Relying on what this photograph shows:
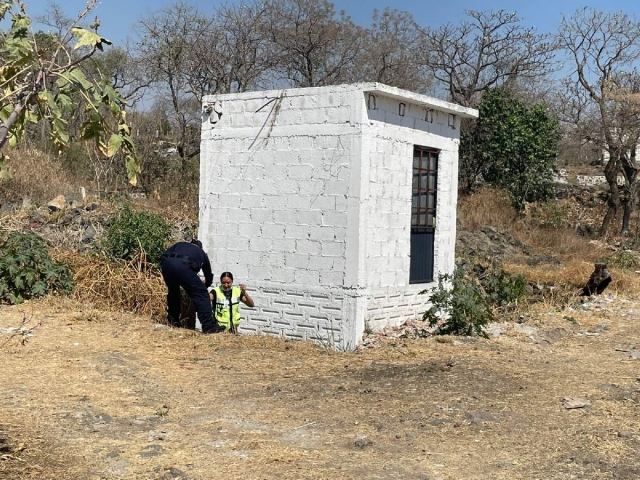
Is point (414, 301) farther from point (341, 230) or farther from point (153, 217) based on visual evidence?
point (153, 217)

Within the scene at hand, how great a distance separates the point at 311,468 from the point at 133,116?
2018cm

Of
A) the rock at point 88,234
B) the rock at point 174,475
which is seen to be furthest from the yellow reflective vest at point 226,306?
the rock at point 88,234

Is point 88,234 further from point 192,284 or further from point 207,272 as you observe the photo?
point 192,284

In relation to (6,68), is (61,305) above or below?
below

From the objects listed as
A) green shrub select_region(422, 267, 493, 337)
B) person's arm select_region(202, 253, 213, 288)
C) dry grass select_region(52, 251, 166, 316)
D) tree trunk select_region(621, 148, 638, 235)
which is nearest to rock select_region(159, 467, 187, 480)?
green shrub select_region(422, 267, 493, 337)

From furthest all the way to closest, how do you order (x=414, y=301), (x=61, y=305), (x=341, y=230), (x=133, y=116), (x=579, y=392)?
(x=133, y=116) → (x=61, y=305) → (x=414, y=301) → (x=341, y=230) → (x=579, y=392)

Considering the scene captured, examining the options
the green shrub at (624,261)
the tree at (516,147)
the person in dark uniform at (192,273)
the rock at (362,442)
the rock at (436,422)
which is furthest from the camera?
the tree at (516,147)

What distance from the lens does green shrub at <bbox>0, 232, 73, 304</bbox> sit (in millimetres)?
11180

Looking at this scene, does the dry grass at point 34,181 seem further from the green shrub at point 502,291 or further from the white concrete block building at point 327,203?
the green shrub at point 502,291

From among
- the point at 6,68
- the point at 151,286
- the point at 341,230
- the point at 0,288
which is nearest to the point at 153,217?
the point at 151,286

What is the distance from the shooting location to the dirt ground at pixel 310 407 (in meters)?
4.96

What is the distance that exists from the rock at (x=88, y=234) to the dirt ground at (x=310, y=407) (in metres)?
4.74

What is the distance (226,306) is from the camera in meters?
9.83

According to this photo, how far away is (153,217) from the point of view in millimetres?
13039
